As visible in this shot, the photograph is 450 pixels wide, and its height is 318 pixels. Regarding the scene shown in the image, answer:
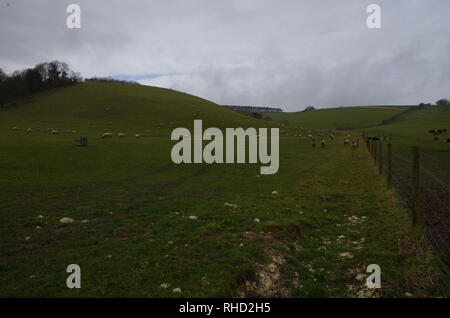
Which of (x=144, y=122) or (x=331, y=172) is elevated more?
(x=144, y=122)

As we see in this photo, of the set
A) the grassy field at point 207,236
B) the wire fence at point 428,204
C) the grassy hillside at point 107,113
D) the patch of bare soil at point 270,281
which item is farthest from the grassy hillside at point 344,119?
the patch of bare soil at point 270,281

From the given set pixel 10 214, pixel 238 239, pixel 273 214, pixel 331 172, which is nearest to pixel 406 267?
pixel 238 239

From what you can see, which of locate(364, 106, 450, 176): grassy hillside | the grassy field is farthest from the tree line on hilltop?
locate(364, 106, 450, 176): grassy hillside

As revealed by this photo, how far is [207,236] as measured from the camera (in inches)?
352

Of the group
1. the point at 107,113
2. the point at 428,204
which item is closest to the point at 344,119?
the point at 107,113

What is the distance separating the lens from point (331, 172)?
22.1 m

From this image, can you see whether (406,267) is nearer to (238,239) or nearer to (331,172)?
(238,239)

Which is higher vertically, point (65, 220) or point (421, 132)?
point (421, 132)

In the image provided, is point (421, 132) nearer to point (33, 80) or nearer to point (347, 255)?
point (347, 255)

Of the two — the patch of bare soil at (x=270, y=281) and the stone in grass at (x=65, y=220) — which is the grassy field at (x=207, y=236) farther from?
the stone in grass at (x=65, y=220)

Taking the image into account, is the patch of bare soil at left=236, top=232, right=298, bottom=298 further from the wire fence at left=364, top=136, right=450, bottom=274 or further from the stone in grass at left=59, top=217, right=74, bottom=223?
the stone in grass at left=59, top=217, right=74, bottom=223

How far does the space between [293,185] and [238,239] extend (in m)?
9.20
